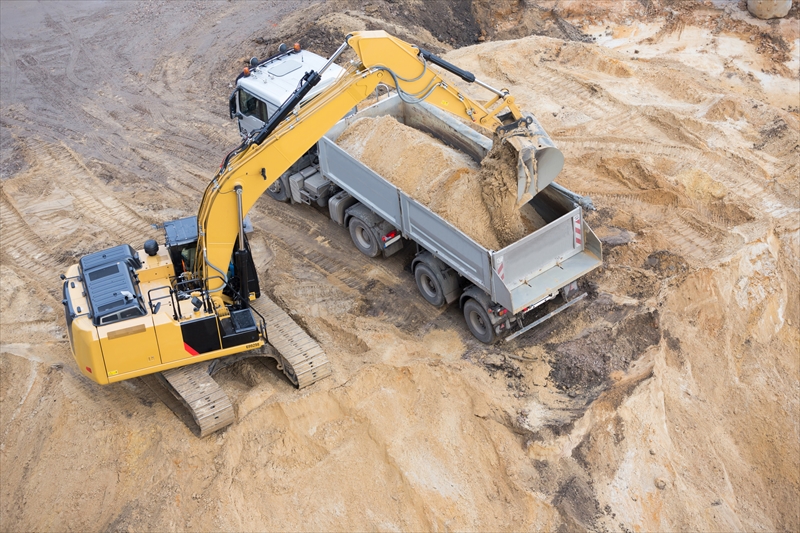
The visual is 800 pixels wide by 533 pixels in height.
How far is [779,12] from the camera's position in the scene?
21.3 m

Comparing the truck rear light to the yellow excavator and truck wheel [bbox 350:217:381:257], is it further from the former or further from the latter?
the yellow excavator

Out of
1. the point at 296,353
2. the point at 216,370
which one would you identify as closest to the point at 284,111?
the point at 296,353

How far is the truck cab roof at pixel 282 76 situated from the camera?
13.3m

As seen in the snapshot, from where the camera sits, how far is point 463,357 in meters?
10.5

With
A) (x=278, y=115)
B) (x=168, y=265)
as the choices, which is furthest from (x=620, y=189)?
(x=168, y=265)

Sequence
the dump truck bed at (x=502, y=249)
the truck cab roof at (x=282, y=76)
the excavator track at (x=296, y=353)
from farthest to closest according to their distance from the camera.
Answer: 1. the truck cab roof at (x=282, y=76)
2. the dump truck bed at (x=502, y=249)
3. the excavator track at (x=296, y=353)

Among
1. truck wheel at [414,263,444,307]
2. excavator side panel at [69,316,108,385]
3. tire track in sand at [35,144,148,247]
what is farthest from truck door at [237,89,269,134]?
excavator side panel at [69,316,108,385]

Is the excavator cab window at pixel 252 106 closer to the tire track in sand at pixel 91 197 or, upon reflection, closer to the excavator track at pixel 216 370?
the tire track in sand at pixel 91 197

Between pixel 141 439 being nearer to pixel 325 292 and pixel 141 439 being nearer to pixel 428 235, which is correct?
pixel 325 292

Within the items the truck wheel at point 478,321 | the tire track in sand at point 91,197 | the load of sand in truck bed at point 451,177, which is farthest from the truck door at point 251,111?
the truck wheel at point 478,321

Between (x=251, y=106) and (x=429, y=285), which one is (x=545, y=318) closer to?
(x=429, y=285)

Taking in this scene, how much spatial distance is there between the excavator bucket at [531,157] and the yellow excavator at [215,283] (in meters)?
0.02

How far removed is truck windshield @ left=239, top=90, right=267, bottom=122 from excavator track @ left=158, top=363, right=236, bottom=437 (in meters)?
6.01

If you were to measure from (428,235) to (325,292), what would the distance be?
2.09 metres
